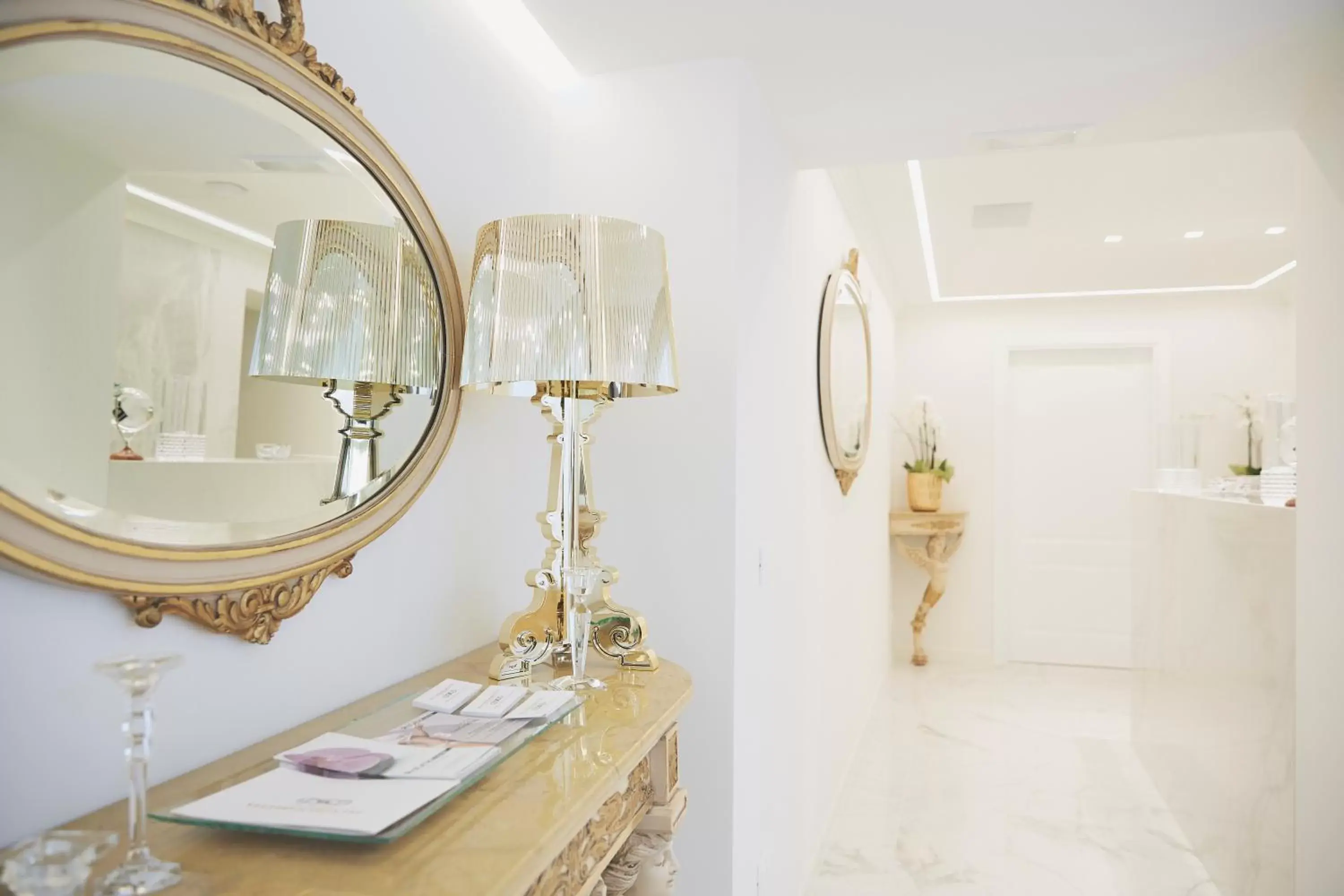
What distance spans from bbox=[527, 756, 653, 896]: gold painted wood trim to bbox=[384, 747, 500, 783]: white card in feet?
0.45

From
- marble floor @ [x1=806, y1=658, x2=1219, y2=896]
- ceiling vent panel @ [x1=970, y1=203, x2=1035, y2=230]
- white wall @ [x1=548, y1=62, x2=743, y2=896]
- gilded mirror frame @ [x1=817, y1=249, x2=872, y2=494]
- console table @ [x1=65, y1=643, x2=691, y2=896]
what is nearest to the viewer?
console table @ [x1=65, y1=643, x2=691, y2=896]

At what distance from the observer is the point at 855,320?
12.3ft

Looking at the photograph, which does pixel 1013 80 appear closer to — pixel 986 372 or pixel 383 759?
pixel 383 759

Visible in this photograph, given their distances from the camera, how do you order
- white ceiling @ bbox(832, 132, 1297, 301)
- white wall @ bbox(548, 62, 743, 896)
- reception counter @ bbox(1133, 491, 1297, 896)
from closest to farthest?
white wall @ bbox(548, 62, 743, 896), reception counter @ bbox(1133, 491, 1297, 896), white ceiling @ bbox(832, 132, 1297, 301)

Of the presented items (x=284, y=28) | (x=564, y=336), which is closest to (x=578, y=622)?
(x=564, y=336)

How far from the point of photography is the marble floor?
2.74 meters

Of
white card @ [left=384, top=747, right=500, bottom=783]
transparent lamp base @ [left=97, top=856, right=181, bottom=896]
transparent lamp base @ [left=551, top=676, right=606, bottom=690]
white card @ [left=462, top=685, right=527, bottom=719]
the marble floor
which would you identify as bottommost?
the marble floor

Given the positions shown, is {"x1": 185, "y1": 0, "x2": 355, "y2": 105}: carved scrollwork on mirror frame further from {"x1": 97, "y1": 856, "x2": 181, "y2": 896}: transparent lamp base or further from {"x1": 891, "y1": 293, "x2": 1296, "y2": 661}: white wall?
{"x1": 891, "y1": 293, "x2": 1296, "y2": 661}: white wall

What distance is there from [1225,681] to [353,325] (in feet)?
9.52

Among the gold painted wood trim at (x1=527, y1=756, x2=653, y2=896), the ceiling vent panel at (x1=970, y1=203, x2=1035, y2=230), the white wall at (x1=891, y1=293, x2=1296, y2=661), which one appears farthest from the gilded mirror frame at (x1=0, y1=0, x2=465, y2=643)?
the white wall at (x1=891, y1=293, x2=1296, y2=661)

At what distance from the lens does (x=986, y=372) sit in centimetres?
588

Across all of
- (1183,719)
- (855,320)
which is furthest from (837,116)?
(1183,719)

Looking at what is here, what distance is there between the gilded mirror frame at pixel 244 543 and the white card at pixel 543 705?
341 millimetres

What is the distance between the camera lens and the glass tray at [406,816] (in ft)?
2.59
